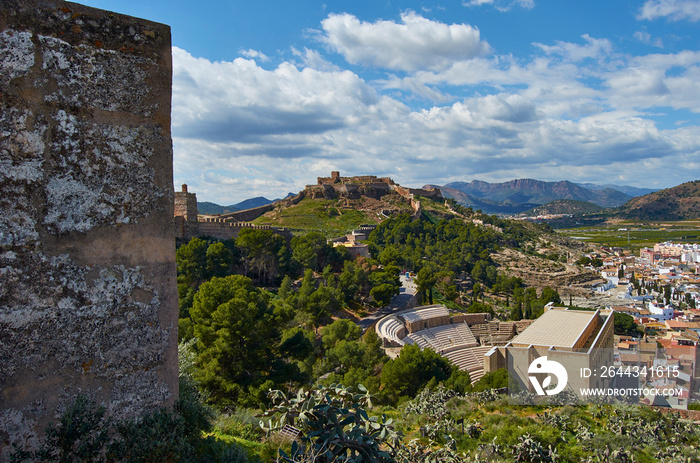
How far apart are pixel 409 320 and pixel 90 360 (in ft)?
86.4

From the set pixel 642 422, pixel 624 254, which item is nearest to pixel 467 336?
pixel 642 422

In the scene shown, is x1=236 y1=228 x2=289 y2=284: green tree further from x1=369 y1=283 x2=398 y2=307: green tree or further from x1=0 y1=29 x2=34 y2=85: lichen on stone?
x1=0 y1=29 x2=34 y2=85: lichen on stone

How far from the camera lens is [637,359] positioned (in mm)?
21344

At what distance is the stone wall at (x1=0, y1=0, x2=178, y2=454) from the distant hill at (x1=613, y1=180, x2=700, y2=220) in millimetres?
194234

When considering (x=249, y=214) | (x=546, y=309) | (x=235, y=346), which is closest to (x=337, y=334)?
(x=235, y=346)

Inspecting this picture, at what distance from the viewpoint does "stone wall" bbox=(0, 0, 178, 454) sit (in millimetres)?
2486

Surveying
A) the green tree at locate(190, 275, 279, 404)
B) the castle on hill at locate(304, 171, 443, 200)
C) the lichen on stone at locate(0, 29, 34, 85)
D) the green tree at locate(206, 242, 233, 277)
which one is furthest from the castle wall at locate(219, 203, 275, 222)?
the lichen on stone at locate(0, 29, 34, 85)

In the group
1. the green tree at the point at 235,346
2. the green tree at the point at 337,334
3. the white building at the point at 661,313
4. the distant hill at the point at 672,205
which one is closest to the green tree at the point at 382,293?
the green tree at the point at 337,334

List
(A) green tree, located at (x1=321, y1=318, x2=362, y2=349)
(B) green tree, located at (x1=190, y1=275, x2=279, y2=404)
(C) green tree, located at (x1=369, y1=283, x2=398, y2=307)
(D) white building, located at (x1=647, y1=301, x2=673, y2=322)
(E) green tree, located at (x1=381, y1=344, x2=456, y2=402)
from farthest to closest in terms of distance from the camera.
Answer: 1. (D) white building, located at (x1=647, y1=301, x2=673, y2=322)
2. (C) green tree, located at (x1=369, y1=283, x2=398, y2=307)
3. (A) green tree, located at (x1=321, y1=318, x2=362, y2=349)
4. (E) green tree, located at (x1=381, y1=344, x2=456, y2=402)
5. (B) green tree, located at (x1=190, y1=275, x2=279, y2=404)

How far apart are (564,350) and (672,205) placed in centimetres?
19493

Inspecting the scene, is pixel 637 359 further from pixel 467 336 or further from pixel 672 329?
pixel 672 329

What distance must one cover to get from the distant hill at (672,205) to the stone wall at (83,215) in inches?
7647

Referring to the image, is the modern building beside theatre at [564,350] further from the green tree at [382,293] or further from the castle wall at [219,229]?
the castle wall at [219,229]

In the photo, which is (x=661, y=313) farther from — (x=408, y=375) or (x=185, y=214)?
(x=185, y=214)
